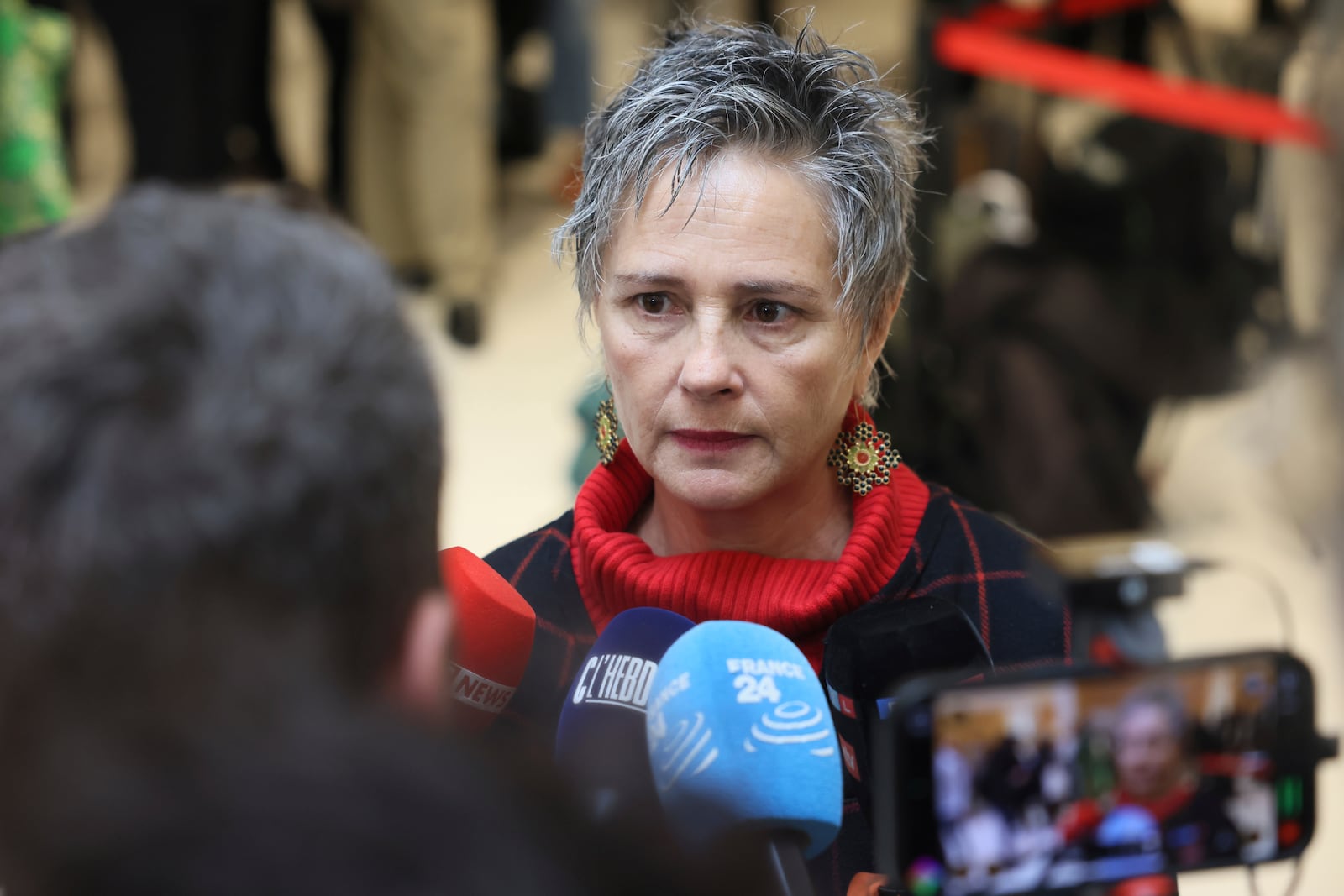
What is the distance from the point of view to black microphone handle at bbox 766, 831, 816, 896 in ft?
2.63

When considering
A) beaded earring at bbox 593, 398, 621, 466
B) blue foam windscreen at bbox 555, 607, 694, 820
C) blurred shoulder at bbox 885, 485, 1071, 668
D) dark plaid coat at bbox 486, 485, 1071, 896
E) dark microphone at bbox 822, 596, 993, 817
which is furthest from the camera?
beaded earring at bbox 593, 398, 621, 466

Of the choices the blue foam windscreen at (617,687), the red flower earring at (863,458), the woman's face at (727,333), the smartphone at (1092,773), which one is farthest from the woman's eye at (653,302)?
the smartphone at (1092,773)

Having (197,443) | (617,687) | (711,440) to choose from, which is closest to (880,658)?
(617,687)

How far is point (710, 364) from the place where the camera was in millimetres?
1258

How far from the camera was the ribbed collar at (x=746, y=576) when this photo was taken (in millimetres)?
1264

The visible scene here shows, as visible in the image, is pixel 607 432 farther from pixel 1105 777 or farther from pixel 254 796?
pixel 254 796

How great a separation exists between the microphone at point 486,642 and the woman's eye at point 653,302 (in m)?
0.31

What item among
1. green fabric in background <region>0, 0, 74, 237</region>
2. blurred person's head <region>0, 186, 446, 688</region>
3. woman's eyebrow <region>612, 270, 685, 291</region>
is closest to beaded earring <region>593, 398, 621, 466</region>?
woman's eyebrow <region>612, 270, 685, 291</region>

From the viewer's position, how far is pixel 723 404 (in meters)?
1.28

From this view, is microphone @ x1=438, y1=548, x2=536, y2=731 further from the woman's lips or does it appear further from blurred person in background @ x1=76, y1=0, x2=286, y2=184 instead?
blurred person in background @ x1=76, y1=0, x2=286, y2=184

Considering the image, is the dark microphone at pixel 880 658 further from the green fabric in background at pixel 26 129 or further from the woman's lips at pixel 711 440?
the green fabric in background at pixel 26 129

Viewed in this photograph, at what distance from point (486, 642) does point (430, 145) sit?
332 centimetres

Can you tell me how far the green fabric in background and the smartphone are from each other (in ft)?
8.66

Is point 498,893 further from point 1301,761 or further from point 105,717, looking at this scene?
point 1301,761
